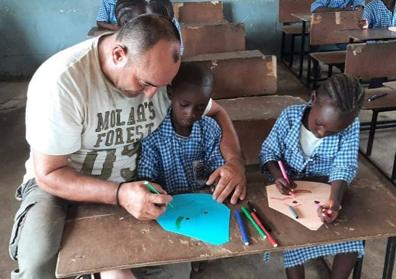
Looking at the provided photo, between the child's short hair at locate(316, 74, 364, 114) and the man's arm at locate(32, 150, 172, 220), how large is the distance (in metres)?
0.68

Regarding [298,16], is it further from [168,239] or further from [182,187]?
[168,239]

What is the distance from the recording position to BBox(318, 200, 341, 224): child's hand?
4.14 ft

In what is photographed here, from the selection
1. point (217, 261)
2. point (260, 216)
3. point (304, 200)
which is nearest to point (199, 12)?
point (217, 261)

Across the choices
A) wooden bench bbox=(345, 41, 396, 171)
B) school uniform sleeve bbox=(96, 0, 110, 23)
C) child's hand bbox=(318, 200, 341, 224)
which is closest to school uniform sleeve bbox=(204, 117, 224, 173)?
child's hand bbox=(318, 200, 341, 224)

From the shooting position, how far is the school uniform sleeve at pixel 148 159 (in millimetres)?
1598

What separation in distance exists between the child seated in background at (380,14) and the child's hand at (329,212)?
376 centimetres

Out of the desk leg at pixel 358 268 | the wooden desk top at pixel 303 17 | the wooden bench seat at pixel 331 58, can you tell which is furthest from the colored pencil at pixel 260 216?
the wooden desk top at pixel 303 17

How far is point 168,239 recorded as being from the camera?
118cm

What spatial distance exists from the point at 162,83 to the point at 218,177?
0.37m

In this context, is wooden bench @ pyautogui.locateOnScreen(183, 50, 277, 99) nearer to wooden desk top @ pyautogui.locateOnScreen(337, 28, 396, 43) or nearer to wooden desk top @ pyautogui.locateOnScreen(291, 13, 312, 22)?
wooden desk top @ pyautogui.locateOnScreen(337, 28, 396, 43)

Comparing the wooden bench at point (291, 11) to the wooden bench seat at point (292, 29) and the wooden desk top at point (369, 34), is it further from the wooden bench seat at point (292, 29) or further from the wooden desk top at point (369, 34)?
the wooden desk top at point (369, 34)

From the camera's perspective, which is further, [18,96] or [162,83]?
[18,96]

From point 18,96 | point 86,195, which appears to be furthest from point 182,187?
point 18,96

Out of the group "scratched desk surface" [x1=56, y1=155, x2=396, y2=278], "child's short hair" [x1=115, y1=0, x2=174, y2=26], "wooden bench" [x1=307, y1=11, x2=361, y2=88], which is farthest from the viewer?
"wooden bench" [x1=307, y1=11, x2=361, y2=88]
